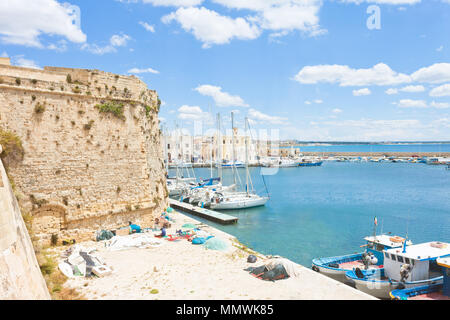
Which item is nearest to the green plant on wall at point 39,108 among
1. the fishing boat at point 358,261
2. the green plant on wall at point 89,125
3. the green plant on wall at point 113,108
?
the green plant on wall at point 89,125

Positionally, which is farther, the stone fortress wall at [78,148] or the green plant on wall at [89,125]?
the green plant on wall at [89,125]

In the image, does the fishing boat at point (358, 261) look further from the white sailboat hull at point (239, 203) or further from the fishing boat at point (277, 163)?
the fishing boat at point (277, 163)

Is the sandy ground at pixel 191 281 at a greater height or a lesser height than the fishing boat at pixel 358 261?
greater

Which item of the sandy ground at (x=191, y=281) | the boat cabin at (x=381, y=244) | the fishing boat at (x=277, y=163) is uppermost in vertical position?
the fishing boat at (x=277, y=163)

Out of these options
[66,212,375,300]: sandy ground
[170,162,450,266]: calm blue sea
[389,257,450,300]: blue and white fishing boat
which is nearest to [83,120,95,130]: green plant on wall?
[66,212,375,300]: sandy ground

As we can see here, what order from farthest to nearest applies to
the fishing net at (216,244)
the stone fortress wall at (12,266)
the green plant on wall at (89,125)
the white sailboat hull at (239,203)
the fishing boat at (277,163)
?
the fishing boat at (277,163)
the white sailboat hull at (239,203)
the green plant on wall at (89,125)
the fishing net at (216,244)
the stone fortress wall at (12,266)

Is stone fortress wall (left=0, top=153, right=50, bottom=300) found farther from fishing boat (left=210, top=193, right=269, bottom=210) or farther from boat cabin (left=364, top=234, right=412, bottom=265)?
fishing boat (left=210, top=193, right=269, bottom=210)

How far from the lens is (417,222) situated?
23938mm

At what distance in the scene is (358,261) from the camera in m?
14.0

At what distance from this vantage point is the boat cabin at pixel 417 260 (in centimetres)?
1109

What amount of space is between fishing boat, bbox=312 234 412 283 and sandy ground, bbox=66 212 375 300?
364 centimetres

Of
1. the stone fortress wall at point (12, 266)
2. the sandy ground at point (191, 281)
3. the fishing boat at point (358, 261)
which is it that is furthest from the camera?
the fishing boat at point (358, 261)

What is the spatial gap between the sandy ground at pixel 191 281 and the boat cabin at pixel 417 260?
3.87 meters
